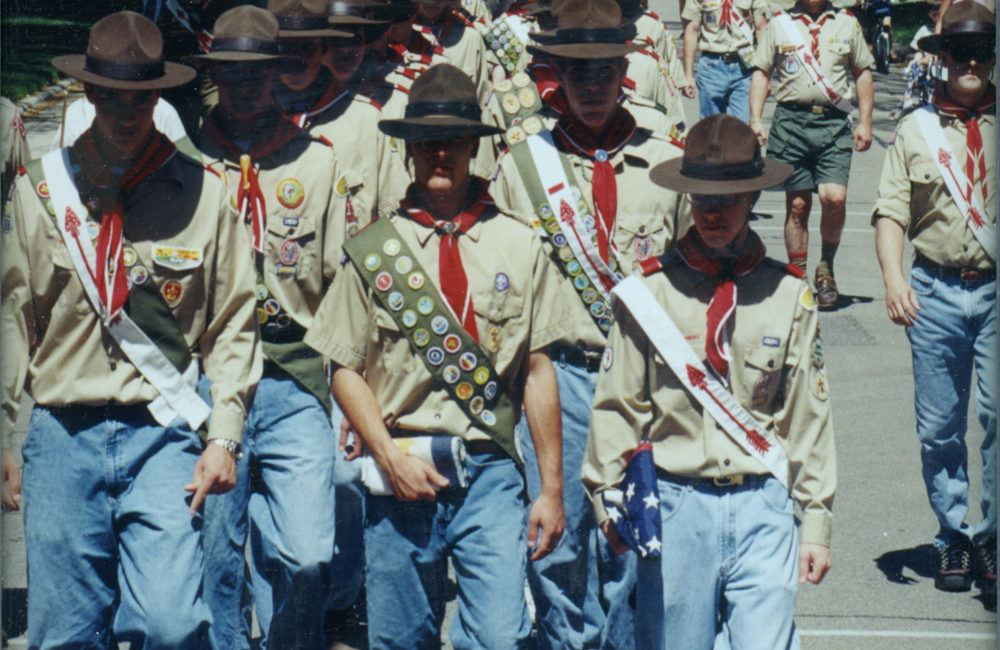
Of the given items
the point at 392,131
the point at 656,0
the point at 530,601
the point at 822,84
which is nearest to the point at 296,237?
the point at 392,131

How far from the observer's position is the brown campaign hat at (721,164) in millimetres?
4977

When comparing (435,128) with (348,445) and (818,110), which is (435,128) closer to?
(348,445)

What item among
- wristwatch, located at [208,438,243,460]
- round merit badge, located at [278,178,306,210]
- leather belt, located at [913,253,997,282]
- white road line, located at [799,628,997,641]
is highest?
round merit badge, located at [278,178,306,210]

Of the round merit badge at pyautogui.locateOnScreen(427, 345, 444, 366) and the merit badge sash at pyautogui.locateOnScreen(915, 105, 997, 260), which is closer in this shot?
the round merit badge at pyautogui.locateOnScreen(427, 345, 444, 366)

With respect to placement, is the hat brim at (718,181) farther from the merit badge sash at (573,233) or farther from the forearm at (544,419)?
the merit badge sash at (573,233)

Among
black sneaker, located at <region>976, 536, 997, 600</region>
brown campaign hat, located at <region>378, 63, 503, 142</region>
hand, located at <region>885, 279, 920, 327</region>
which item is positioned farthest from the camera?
black sneaker, located at <region>976, 536, 997, 600</region>

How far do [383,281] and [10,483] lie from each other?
1.30m

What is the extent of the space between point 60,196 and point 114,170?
181 millimetres

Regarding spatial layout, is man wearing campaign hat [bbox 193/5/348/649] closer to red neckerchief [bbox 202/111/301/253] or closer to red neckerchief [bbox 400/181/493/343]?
red neckerchief [bbox 202/111/301/253]

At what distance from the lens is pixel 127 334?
502 cm

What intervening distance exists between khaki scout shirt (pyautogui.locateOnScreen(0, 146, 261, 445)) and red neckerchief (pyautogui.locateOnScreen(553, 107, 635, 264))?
1.51m

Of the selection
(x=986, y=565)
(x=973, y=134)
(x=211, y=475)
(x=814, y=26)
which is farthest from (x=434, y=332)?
(x=814, y=26)

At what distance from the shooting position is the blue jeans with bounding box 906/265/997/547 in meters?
6.93

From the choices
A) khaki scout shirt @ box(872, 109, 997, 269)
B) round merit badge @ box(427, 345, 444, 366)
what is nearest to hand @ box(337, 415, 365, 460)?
round merit badge @ box(427, 345, 444, 366)
